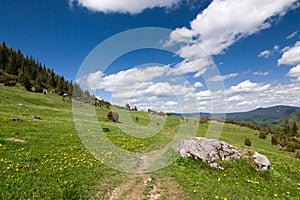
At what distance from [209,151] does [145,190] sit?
5.12m

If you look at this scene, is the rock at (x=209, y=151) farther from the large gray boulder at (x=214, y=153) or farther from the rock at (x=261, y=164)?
the rock at (x=261, y=164)

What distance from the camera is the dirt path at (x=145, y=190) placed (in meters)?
8.40

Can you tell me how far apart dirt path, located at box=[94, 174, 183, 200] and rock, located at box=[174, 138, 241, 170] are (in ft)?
9.34

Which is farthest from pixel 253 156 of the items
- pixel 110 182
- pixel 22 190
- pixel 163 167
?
pixel 22 190

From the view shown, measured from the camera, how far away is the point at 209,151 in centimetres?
1222

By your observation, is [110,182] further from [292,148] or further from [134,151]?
[292,148]

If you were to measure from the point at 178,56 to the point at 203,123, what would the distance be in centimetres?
3696

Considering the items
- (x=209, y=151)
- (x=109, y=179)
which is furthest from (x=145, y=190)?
(x=209, y=151)

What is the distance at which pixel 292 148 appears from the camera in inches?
1346

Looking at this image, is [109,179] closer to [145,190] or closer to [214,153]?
[145,190]

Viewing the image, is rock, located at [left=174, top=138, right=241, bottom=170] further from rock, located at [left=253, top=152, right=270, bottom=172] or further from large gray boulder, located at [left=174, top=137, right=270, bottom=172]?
rock, located at [left=253, top=152, right=270, bottom=172]

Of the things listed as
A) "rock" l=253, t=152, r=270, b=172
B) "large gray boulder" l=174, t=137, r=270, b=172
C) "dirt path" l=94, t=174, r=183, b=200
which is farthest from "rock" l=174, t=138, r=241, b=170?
"dirt path" l=94, t=174, r=183, b=200

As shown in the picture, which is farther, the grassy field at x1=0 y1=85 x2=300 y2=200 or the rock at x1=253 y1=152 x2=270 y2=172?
the rock at x1=253 y1=152 x2=270 y2=172

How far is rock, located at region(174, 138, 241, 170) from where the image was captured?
11818mm
